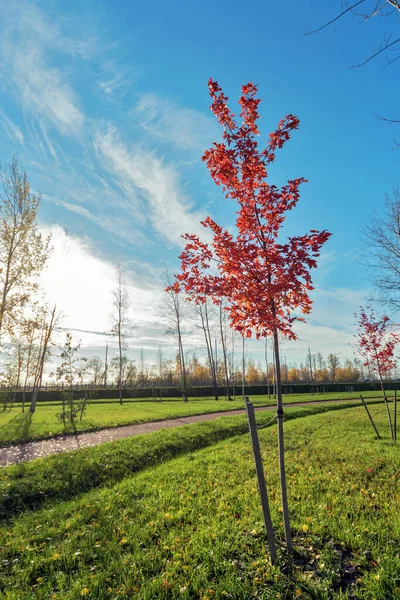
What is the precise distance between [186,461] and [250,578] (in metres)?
5.73

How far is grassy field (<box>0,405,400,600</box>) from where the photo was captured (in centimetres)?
326

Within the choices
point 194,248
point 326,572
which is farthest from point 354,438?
point 194,248

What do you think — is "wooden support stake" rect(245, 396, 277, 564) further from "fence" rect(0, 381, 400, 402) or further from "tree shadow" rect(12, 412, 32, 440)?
"fence" rect(0, 381, 400, 402)

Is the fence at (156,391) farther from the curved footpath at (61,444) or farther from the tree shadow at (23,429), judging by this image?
the curved footpath at (61,444)

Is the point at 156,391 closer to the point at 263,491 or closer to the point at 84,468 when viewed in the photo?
the point at 84,468

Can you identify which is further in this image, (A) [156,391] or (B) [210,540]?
(A) [156,391]

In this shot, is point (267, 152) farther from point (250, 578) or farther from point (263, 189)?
point (250, 578)

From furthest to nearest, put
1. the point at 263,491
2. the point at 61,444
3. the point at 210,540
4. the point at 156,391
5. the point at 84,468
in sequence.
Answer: the point at 156,391, the point at 61,444, the point at 84,468, the point at 210,540, the point at 263,491

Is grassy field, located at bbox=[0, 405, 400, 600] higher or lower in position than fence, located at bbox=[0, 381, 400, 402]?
higher

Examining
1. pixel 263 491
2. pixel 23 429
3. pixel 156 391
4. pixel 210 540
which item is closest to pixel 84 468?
pixel 210 540

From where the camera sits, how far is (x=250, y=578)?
3.36 m

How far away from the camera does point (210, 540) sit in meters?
4.04

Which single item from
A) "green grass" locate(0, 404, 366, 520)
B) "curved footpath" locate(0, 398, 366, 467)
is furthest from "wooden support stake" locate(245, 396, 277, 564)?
"curved footpath" locate(0, 398, 366, 467)

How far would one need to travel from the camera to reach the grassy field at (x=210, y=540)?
10.7ft
